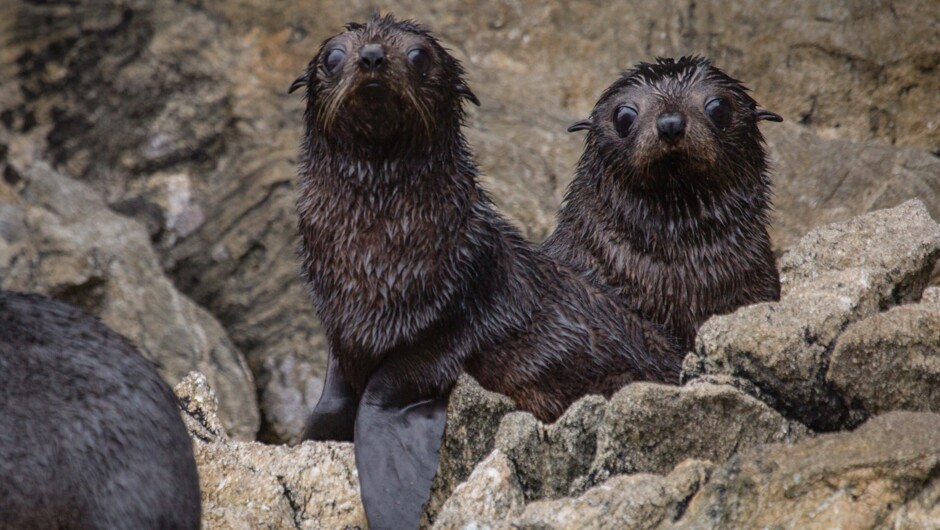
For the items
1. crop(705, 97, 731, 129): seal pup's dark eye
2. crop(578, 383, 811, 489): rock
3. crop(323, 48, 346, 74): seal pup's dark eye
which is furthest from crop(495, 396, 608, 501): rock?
crop(705, 97, 731, 129): seal pup's dark eye

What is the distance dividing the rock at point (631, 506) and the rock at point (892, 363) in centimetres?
74

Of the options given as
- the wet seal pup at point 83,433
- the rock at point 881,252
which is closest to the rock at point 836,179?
the rock at point 881,252

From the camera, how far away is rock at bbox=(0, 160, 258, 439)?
9.72 metres

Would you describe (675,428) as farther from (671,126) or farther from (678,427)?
(671,126)

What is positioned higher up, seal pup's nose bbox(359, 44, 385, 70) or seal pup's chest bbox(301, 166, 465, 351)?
seal pup's nose bbox(359, 44, 385, 70)

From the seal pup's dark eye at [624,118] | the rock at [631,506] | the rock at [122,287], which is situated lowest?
the rock at [122,287]

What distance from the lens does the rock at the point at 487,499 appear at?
471 cm

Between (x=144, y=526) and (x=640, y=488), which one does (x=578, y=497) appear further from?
(x=144, y=526)

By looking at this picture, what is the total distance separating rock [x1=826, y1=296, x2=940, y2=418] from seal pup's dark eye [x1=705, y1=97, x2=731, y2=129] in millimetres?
2200

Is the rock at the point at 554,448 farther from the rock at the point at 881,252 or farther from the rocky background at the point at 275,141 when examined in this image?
the rock at the point at 881,252

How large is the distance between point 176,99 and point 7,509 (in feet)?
24.5

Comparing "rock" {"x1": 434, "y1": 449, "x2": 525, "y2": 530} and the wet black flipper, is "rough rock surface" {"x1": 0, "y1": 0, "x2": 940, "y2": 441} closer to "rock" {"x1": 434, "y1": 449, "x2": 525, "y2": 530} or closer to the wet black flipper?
the wet black flipper

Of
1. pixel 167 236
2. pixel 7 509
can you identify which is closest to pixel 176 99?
pixel 167 236

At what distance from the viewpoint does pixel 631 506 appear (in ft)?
14.1
